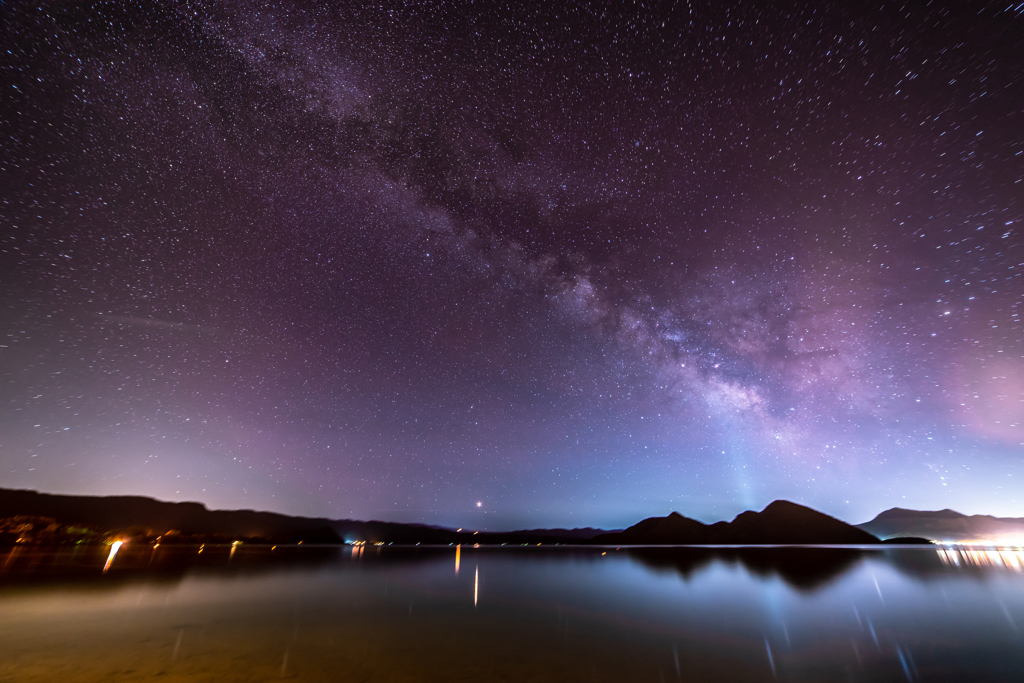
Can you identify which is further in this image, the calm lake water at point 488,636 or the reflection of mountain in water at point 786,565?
the reflection of mountain in water at point 786,565

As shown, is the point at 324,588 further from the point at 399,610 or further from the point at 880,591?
the point at 880,591

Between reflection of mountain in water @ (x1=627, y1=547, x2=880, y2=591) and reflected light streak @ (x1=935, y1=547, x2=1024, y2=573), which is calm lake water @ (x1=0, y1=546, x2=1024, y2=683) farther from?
reflected light streak @ (x1=935, y1=547, x2=1024, y2=573)

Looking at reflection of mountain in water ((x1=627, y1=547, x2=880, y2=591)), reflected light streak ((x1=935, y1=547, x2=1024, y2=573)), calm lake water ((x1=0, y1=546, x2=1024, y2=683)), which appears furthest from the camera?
reflected light streak ((x1=935, y1=547, x2=1024, y2=573))

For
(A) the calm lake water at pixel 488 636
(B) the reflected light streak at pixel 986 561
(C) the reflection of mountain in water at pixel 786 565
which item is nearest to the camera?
(A) the calm lake water at pixel 488 636

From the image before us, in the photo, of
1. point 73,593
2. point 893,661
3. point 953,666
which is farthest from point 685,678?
point 73,593

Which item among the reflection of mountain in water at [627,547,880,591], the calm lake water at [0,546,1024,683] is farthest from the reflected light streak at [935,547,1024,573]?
the calm lake water at [0,546,1024,683]

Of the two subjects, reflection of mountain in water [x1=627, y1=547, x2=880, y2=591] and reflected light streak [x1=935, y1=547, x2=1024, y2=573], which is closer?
reflection of mountain in water [x1=627, y1=547, x2=880, y2=591]

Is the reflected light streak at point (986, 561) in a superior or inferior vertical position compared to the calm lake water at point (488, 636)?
superior

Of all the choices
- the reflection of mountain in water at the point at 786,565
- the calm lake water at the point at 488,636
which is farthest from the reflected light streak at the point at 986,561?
the calm lake water at the point at 488,636

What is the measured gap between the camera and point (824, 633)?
15.7 metres

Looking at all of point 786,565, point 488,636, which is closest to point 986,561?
point 786,565

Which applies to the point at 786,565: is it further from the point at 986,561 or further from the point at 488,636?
the point at 488,636

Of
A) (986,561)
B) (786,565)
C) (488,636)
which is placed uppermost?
(986,561)

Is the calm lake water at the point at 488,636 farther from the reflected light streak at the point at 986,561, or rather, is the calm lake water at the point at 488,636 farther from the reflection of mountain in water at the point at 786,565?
the reflected light streak at the point at 986,561
